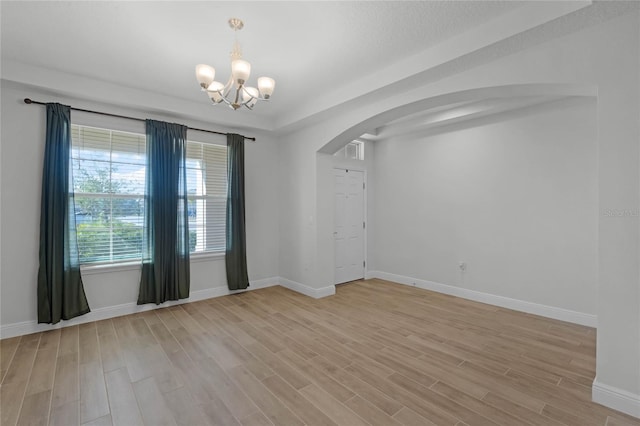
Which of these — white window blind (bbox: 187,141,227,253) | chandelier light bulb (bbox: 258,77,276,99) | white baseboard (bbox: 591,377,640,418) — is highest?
chandelier light bulb (bbox: 258,77,276,99)

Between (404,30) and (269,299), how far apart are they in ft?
13.3

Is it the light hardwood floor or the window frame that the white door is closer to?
the light hardwood floor

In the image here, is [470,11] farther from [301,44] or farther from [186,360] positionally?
[186,360]

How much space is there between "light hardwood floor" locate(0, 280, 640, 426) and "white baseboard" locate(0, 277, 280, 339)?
14 cm

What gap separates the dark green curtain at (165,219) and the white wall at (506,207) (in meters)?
3.88

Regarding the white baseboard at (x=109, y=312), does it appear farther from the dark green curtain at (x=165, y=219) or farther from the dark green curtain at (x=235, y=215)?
the dark green curtain at (x=235, y=215)

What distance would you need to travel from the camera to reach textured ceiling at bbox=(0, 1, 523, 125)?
7.70 ft

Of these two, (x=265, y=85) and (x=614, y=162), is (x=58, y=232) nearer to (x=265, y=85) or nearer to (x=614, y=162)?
(x=265, y=85)

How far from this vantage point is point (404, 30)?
262cm

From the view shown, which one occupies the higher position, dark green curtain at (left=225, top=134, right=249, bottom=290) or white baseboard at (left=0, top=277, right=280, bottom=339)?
dark green curtain at (left=225, top=134, right=249, bottom=290)

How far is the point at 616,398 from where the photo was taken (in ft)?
6.91

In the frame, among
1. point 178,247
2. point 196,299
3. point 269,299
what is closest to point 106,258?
point 178,247

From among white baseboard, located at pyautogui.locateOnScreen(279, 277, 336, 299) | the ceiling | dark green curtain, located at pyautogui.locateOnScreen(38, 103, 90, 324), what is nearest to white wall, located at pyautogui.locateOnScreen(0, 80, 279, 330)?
dark green curtain, located at pyautogui.locateOnScreen(38, 103, 90, 324)

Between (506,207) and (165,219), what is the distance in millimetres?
5054
